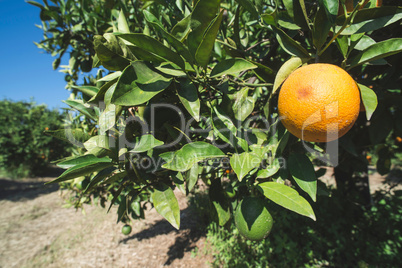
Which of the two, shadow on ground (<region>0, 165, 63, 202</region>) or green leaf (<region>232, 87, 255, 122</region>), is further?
shadow on ground (<region>0, 165, 63, 202</region>)

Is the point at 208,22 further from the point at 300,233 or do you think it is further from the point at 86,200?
the point at 300,233

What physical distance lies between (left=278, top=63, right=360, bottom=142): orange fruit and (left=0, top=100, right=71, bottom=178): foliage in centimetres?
854

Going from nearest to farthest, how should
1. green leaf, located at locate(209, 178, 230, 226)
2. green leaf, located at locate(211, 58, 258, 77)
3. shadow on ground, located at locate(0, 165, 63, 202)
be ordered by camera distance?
green leaf, located at locate(211, 58, 258, 77) → green leaf, located at locate(209, 178, 230, 226) → shadow on ground, located at locate(0, 165, 63, 202)

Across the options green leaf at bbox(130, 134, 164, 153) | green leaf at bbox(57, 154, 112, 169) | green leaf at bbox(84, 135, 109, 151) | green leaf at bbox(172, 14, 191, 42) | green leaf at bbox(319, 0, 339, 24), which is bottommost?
green leaf at bbox(57, 154, 112, 169)

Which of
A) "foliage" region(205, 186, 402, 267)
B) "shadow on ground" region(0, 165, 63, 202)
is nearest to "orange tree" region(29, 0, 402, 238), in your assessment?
"foliage" region(205, 186, 402, 267)

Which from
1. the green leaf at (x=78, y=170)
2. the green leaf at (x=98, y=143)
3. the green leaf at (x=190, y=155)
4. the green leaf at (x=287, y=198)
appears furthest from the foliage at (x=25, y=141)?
the green leaf at (x=287, y=198)

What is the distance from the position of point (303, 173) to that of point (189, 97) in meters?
0.44

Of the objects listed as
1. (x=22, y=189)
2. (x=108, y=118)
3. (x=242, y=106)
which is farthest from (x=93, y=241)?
(x=22, y=189)

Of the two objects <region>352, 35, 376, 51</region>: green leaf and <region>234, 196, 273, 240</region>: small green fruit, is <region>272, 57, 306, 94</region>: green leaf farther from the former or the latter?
<region>234, 196, 273, 240</region>: small green fruit

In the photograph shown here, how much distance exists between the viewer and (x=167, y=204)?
0.73 meters

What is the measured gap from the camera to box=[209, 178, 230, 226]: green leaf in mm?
851

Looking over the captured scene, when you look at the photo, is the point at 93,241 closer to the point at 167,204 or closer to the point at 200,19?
the point at 167,204

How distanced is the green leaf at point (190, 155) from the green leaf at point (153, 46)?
0.80ft

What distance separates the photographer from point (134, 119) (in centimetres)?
78
